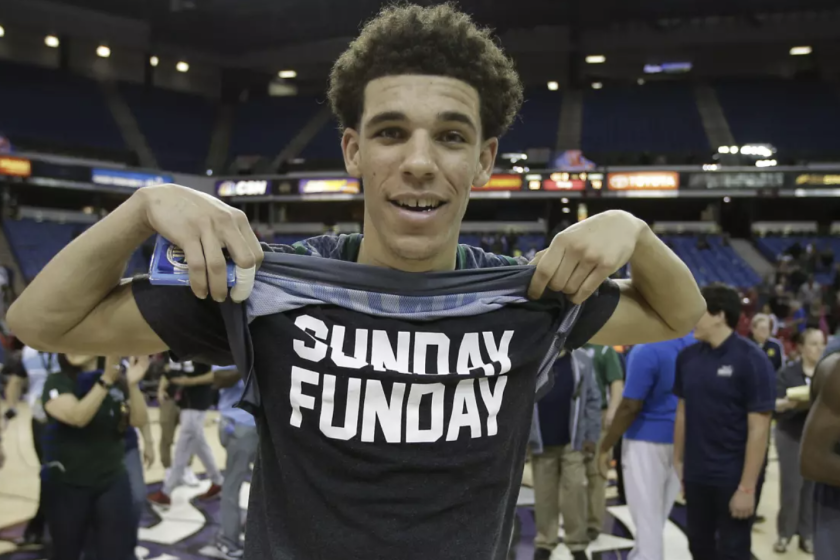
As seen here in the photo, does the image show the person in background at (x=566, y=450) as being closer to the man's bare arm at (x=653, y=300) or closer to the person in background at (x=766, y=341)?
the person in background at (x=766, y=341)

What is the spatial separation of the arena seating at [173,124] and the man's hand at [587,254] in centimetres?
2639

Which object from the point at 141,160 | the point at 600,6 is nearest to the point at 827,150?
the point at 600,6

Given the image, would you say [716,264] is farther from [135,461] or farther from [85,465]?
[85,465]

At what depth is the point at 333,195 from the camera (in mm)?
23797

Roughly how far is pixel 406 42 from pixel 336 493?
0.96 m

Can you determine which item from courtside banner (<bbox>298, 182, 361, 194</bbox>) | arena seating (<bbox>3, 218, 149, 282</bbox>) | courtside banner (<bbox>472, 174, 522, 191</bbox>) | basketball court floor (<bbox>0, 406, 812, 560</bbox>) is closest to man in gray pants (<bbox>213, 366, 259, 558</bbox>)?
basketball court floor (<bbox>0, 406, 812, 560</bbox>)

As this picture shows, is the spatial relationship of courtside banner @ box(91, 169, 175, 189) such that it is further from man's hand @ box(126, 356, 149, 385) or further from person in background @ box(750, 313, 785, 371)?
person in background @ box(750, 313, 785, 371)

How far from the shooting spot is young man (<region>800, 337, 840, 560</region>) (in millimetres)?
2410

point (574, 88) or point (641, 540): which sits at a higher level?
point (574, 88)

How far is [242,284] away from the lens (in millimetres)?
1254

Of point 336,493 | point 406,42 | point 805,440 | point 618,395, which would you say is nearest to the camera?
point 336,493

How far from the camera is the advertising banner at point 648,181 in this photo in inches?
845

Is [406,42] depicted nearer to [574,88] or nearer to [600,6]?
[600,6]

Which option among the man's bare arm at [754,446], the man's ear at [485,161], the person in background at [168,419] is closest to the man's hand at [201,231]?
the man's ear at [485,161]
